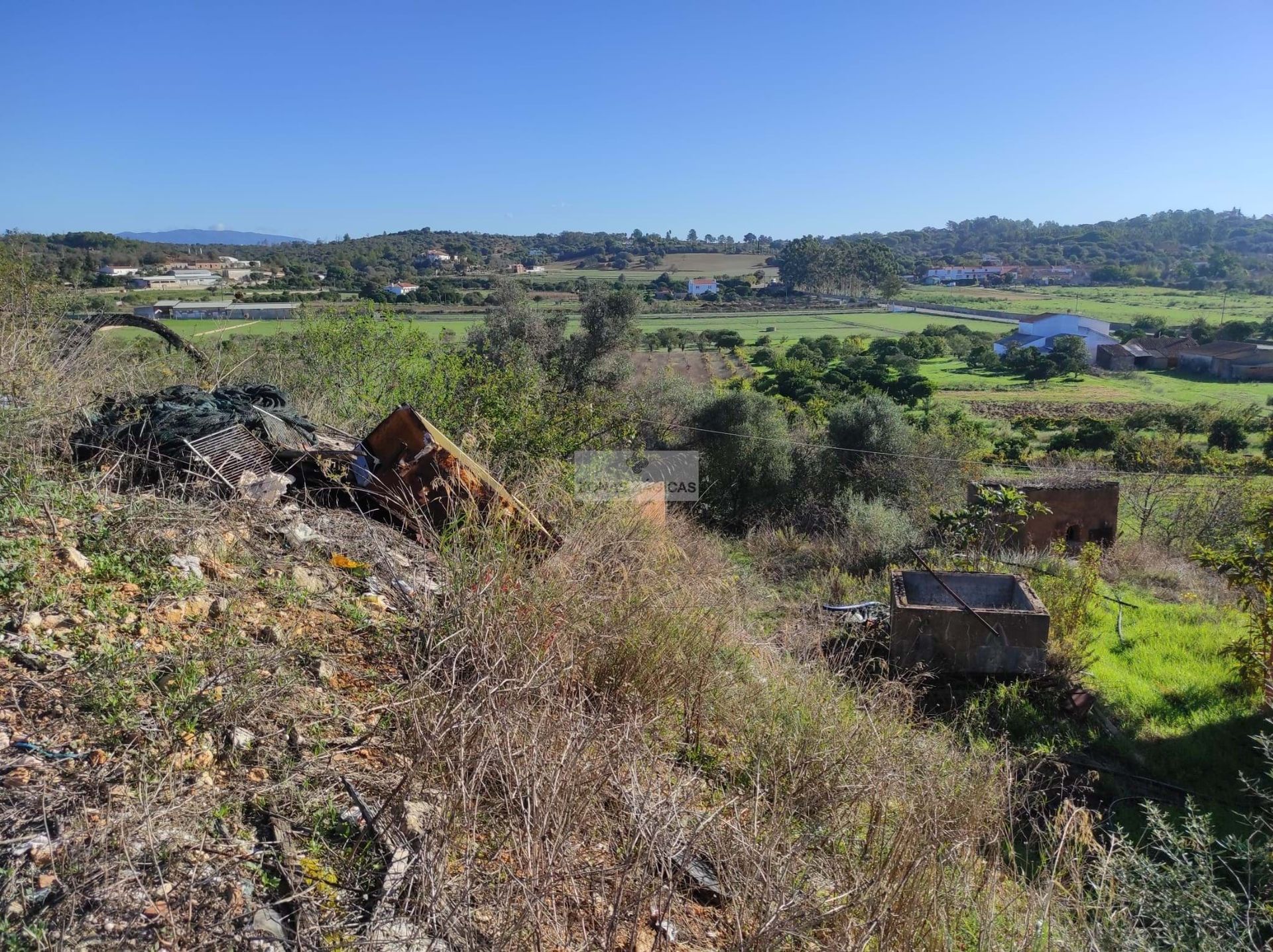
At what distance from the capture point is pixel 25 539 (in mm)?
3125

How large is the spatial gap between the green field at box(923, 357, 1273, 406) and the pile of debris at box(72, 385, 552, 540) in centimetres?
3564

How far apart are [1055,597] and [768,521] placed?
917cm

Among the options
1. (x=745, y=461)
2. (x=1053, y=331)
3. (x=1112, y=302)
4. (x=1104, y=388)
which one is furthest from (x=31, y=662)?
(x=1112, y=302)

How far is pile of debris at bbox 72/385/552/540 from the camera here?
4.46 metres

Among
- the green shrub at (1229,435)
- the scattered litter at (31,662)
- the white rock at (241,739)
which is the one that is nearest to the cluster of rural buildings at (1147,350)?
the green shrub at (1229,435)

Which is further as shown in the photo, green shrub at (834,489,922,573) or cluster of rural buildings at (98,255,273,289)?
cluster of rural buildings at (98,255,273,289)

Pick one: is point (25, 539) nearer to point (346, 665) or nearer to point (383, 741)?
point (346, 665)

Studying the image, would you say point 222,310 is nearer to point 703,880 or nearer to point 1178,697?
point 1178,697

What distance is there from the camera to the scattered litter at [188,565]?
3.37 meters

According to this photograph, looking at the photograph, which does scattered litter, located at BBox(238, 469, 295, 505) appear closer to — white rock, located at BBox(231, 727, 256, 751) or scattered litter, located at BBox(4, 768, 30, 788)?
white rock, located at BBox(231, 727, 256, 751)

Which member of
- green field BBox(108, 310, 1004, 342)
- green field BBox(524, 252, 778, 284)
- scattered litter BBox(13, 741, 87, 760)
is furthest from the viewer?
green field BBox(524, 252, 778, 284)

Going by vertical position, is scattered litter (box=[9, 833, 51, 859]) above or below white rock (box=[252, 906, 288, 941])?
above

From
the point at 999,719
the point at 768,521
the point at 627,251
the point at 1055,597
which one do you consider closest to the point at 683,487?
the point at 768,521

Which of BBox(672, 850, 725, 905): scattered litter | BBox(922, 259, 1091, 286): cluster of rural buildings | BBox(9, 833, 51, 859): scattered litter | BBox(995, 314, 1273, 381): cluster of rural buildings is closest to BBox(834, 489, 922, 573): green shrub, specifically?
BBox(672, 850, 725, 905): scattered litter
